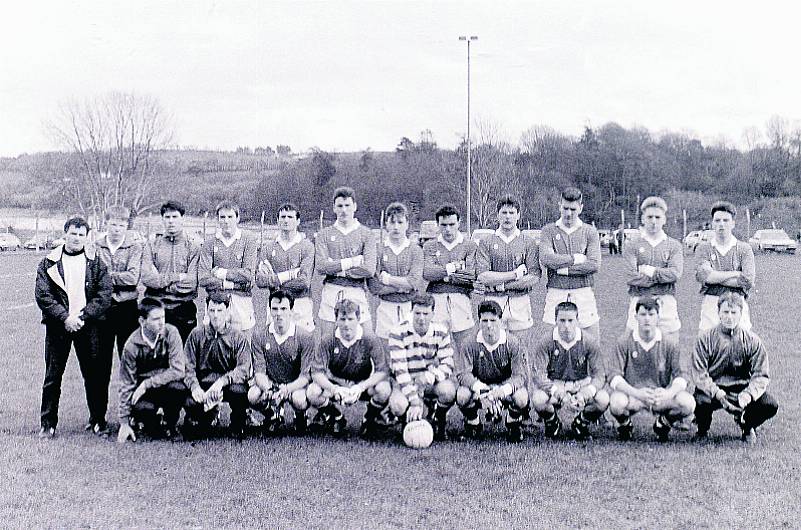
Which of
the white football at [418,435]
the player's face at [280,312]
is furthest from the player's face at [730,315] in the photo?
the player's face at [280,312]

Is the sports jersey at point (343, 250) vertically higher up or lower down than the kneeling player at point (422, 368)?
higher up

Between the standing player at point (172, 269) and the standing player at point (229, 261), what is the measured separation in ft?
0.42

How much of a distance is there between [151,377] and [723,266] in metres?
4.63

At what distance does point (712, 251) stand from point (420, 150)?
54.5m

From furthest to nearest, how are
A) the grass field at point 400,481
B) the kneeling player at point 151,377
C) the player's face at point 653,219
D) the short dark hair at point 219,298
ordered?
the player's face at point 653,219
the short dark hair at point 219,298
the kneeling player at point 151,377
the grass field at point 400,481

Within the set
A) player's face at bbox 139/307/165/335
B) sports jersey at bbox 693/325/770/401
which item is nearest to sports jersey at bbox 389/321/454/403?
player's face at bbox 139/307/165/335

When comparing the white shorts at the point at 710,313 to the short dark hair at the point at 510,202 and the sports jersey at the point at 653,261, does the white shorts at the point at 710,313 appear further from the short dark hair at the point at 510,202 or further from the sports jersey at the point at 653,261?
the short dark hair at the point at 510,202

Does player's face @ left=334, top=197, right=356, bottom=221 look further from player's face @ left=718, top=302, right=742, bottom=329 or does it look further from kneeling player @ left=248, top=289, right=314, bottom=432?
player's face @ left=718, top=302, right=742, bottom=329

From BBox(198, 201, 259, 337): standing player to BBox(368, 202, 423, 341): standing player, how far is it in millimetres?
1120

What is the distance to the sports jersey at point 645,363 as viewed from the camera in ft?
17.7

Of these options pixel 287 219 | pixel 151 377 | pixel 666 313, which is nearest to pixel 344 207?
pixel 287 219

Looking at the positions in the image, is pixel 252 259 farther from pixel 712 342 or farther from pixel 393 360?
pixel 712 342

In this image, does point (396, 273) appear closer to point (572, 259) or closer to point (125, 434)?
point (572, 259)

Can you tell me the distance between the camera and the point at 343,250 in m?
6.61
